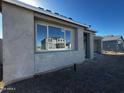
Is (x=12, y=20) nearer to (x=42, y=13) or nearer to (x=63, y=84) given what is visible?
(x=42, y=13)

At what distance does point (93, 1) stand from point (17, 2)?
1101 centimetres

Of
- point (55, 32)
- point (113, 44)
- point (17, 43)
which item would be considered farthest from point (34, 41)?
point (113, 44)

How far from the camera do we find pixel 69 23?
10336 millimetres

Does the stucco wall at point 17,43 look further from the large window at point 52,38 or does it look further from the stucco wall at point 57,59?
the large window at point 52,38

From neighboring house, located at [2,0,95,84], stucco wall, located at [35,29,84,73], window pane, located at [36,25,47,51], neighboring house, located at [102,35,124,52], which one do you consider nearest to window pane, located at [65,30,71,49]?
neighboring house, located at [2,0,95,84]

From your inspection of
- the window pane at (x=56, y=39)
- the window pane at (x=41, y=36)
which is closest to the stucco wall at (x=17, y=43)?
the window pane at (x=41, y=36)

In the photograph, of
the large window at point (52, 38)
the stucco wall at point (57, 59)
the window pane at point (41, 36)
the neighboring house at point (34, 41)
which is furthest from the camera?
the large window at point (52, 38)

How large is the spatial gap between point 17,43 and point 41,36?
2.26 metres

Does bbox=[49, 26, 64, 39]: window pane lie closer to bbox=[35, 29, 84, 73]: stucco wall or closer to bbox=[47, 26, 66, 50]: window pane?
bbox=[47, 26, 66, 50]: window pane

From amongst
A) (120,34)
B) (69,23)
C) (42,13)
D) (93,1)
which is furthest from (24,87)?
(120,34)

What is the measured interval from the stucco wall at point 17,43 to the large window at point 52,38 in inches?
47.6

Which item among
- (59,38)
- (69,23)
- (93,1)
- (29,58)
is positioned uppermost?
(93,1)

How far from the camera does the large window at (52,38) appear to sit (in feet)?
26.7

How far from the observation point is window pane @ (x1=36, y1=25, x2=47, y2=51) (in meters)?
8.02
